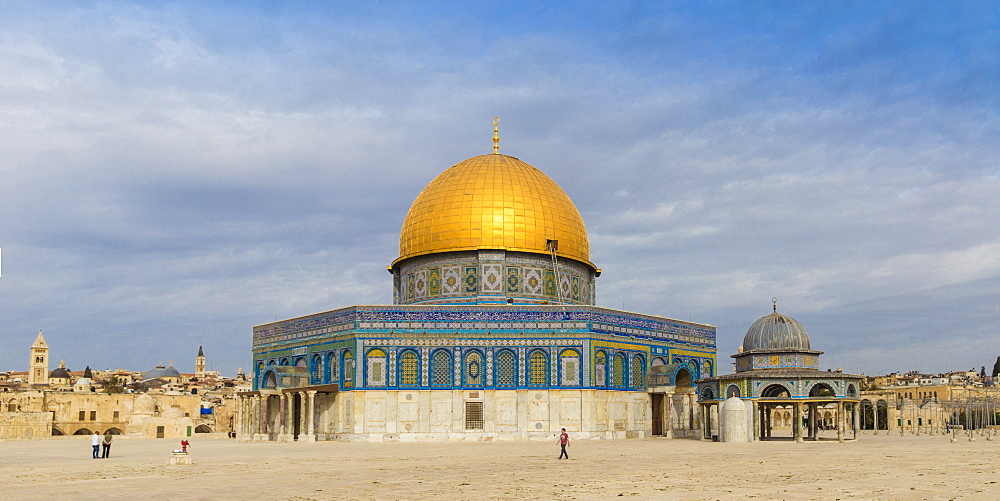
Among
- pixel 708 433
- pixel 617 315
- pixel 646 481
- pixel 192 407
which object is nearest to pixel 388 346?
pixel 617 315

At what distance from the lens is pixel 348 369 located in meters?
39.2

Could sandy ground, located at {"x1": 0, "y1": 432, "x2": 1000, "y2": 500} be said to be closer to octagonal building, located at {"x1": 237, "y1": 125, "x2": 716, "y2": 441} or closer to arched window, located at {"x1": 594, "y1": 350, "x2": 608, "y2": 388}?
octagonal building, located at {"x1": 237, "y1": 125, "x2": 716, "y2": 441}

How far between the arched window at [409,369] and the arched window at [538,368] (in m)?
4.28

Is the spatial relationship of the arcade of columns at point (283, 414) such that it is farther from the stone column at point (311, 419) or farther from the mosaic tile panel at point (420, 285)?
the mosaic tile panel at point (420, 285)

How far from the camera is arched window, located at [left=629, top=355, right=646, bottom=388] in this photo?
41875 millimetres

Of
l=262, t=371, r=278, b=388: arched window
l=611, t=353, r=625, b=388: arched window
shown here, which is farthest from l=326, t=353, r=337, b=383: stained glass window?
l=611, t=353, r=625, b=388: arched window

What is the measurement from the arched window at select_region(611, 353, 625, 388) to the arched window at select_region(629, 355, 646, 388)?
1.60 feet

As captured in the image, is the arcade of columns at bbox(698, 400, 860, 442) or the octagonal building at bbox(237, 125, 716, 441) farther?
the octagonal building at bbox(237, 125, 716, 441)

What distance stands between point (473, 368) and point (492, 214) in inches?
304

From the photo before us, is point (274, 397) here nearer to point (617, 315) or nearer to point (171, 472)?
point (617, 315)

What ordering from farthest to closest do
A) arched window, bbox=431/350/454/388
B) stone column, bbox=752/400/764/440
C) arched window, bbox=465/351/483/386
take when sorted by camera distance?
arched window, bbox=465/351/483/386, arched window, bbox=431/350/454/388, stone column, bbox=752/400/764/440

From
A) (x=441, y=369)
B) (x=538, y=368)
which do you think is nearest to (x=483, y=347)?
(x=441, y=369)

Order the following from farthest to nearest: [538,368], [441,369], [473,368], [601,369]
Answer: [601,369] → [538,368] → [473,368] → [441,369]

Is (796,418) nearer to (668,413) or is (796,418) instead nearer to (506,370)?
(668,413)
